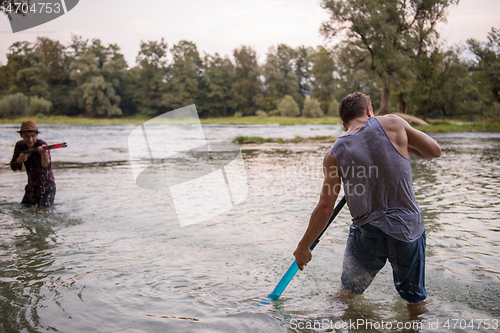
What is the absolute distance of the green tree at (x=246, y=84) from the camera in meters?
98.0

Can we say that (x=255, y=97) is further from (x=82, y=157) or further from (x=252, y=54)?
(x=82, y=157)

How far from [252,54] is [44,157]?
10287 cm

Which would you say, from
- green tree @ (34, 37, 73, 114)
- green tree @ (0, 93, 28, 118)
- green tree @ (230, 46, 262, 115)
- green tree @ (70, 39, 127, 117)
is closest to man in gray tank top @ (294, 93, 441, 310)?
green tree @ (0, 93, 28, 118)

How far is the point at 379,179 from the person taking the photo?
270 centimetres

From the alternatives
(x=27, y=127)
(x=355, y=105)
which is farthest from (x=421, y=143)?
(x=27, y=127)

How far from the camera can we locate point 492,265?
14.1 feet

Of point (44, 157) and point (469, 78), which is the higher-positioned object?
point (469, 78)

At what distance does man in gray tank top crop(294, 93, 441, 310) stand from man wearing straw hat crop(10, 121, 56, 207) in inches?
233

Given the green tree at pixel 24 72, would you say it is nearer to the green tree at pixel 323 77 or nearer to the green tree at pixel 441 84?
the green tree at pixel 323 77

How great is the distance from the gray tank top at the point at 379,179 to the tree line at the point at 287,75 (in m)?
34.7

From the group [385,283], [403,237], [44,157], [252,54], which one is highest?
[252,54]

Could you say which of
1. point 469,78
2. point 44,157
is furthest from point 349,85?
point 44,157

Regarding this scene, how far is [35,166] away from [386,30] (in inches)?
1321

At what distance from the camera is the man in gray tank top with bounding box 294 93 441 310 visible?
269 cm
